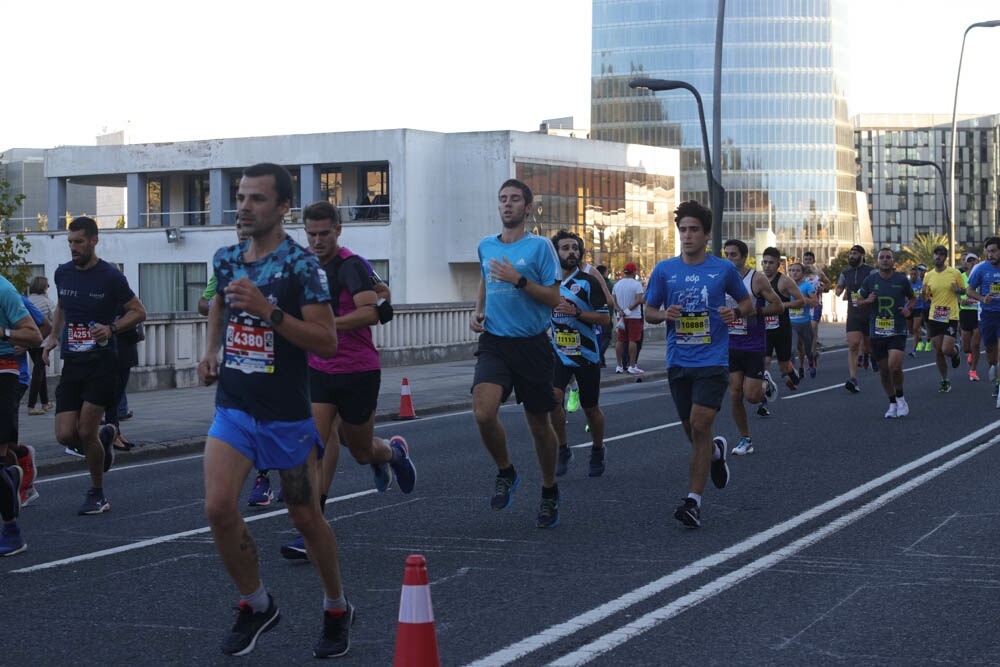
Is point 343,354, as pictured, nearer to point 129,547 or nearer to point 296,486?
point 129,547

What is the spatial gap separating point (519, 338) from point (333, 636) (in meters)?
3.25

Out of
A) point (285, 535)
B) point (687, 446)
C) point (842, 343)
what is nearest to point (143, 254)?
point (842, 343)

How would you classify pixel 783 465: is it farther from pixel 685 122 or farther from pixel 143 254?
pixel 685 122

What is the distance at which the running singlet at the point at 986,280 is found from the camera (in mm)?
16969

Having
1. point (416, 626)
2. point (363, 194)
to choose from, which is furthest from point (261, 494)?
point (363, 194)

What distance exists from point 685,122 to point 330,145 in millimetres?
89124

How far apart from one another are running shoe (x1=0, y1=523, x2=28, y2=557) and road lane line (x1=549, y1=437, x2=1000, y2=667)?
3.77 metres

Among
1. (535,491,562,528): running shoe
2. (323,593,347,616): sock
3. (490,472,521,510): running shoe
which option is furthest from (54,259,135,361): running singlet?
(323,593,347,616): sock

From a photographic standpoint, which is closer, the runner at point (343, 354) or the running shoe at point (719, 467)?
the runner at point (343, 354)

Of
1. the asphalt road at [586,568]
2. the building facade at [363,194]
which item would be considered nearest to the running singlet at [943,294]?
the asphalt road at [586,568]

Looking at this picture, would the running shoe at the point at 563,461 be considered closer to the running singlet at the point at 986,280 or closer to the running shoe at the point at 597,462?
the running shoe at the point at 597,462

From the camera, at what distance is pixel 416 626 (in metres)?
4.53

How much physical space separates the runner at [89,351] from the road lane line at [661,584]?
14.2ft

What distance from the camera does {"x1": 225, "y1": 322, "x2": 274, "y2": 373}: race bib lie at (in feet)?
17.0
